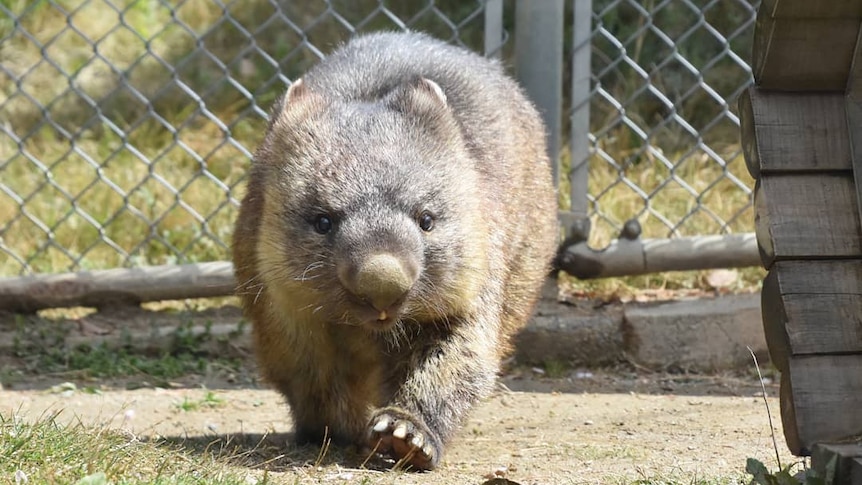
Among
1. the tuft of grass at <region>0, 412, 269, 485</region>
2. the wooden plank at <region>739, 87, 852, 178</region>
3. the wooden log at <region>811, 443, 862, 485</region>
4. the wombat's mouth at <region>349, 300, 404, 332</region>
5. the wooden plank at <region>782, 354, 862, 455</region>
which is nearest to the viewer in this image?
the wooden log at <region>811, 443, 862, 485</region>

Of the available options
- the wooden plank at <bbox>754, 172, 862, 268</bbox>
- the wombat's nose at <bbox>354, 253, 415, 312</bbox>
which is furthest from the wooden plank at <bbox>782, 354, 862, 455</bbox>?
the wombat's nose at <bbox>354, 253, 415, 312</bbox>

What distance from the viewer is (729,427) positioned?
461 cm

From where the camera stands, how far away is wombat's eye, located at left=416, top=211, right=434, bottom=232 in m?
3.88

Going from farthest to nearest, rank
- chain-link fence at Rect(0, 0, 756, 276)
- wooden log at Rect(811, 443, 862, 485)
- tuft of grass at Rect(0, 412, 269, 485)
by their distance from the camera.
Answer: chain-link fence at Rect(0, 0, 756, 276)
tuft of grass at Rect(0, 412, 269, 485)
wooden log at Rect(811, 443, 862, 485)

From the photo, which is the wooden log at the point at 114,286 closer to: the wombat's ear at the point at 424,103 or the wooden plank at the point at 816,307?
the wombat's ear at the point at 424,103

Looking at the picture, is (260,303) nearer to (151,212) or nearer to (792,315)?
(792,315)

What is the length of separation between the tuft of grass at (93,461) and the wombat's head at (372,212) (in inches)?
24.8

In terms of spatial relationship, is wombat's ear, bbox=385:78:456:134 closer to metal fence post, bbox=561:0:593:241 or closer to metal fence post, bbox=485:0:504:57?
metal fence post, bbox=485:0:504:57

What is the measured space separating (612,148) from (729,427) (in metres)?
3.00

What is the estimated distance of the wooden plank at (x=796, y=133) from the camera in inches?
135

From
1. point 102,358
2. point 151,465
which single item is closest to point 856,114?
point 151,465

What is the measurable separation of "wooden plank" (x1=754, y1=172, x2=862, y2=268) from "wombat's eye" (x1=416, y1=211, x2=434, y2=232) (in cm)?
103

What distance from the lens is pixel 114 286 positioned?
5859 mm

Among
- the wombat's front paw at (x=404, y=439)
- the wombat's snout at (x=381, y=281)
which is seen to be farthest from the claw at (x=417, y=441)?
the wombat's snout at (x=381, y=281)
